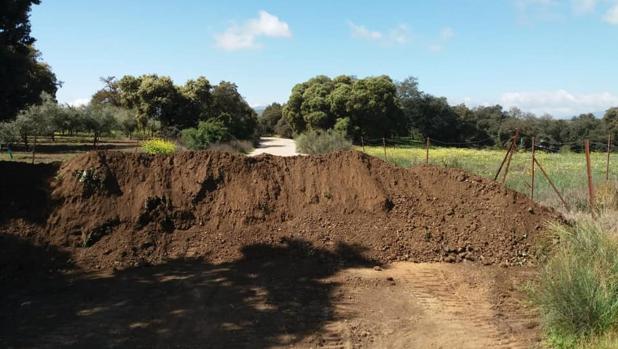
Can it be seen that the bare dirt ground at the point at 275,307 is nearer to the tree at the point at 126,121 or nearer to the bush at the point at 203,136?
the bush at the point at 203,136

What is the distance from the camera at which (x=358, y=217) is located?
8.68 metres

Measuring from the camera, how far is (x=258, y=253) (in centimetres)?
775

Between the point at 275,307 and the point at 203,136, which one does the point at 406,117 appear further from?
the point at 275,307

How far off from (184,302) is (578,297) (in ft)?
14.4

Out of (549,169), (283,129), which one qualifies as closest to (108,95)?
(283,129)

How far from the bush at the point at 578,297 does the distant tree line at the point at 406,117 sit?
27.1 m

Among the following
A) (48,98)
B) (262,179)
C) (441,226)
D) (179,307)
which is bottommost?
(179,307)

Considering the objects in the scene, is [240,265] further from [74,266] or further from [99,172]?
[99,172]

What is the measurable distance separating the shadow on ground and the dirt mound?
401 mm

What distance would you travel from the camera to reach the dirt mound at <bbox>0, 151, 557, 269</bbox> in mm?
7953

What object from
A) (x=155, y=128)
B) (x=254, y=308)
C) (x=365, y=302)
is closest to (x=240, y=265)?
(x=254, y=308)

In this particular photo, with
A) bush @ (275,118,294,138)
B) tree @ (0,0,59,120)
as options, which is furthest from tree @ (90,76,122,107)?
tree @ (0,0,59,120)

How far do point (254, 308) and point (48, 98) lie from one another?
33010 mm

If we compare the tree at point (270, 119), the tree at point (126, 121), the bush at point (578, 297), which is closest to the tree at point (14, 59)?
the bush at point (578, 297)
